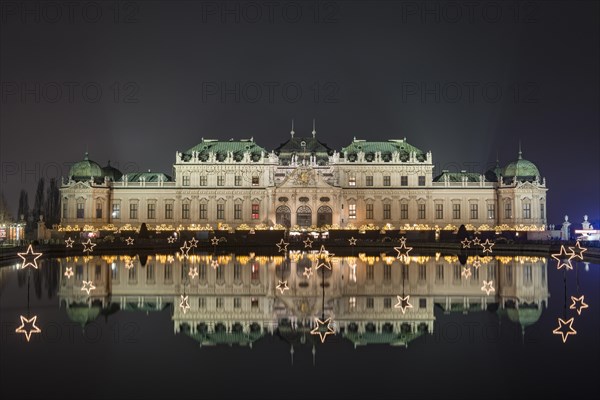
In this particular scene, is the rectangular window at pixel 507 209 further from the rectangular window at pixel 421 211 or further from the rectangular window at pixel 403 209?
the rectangular window at pixel 403 209

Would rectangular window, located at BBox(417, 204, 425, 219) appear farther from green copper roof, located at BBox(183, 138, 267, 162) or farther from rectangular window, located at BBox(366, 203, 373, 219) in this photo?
green copper roof, located at BBox(183, 138, 267, 162)

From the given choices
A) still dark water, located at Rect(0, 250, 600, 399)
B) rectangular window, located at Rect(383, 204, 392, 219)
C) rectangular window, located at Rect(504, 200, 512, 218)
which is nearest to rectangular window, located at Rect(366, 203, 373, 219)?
rectangular window, located at Rect(383, 204, 392, 219)

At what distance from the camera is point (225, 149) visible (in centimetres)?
10019

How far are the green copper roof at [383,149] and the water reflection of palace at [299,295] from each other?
179 feet

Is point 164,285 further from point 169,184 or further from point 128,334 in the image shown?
point 169,184

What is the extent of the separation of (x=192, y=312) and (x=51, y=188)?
10107 centimetres

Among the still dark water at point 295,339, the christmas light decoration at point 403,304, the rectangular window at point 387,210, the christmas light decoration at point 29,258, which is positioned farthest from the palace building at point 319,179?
the christmas light decoration at point 403,304

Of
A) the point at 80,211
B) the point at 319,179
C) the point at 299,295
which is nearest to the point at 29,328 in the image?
the point at 299,295

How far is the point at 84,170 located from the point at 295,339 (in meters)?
88.1

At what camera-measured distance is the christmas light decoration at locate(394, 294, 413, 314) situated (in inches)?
947

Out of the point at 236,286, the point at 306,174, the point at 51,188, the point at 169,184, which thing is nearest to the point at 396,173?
the point at 306,174

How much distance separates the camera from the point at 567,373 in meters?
14.8

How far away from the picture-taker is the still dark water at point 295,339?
14.0 m

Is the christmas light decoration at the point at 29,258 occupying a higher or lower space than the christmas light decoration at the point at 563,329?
higher
